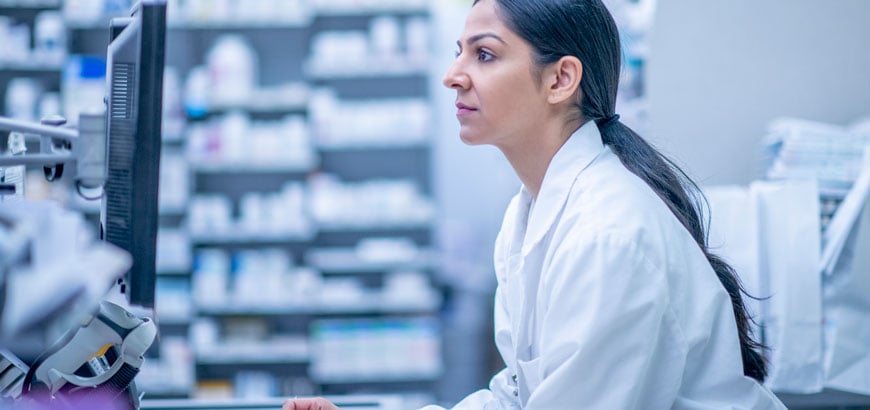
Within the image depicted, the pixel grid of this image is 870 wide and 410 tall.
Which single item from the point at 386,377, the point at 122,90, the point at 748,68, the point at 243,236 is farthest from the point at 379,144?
the point at 122,90

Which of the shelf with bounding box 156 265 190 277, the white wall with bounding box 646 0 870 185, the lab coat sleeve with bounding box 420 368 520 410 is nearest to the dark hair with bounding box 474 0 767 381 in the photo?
the lab coat sleeve with bounding box 420 368 520 410

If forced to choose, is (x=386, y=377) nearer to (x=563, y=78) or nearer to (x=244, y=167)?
(x=244, y=167)

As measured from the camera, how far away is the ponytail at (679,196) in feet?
5.06

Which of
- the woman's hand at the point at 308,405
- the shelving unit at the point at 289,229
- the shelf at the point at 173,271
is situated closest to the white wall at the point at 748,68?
the woman's hand at the point at 308,405

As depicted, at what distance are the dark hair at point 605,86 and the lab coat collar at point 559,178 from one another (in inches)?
3.1

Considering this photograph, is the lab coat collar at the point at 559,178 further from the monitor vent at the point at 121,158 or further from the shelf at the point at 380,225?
the shelf at the point at 380,225

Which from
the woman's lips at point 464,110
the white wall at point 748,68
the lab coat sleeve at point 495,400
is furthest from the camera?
the white wall at point 748,68

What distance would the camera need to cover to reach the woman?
4.11 ft

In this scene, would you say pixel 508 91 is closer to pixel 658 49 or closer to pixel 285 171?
pixel 658 49

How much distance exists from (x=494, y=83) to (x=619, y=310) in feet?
1.78

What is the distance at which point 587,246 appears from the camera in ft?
4.18

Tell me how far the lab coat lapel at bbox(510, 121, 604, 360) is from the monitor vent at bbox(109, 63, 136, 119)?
0.75m

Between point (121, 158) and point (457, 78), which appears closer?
point (121, 158)

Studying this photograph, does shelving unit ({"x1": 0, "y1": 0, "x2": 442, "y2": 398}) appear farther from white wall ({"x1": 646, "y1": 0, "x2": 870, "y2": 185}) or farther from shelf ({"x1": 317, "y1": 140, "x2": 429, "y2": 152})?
white wall ({"x1": 646, "y1": 0, "x2": 870, "y2": 185})
